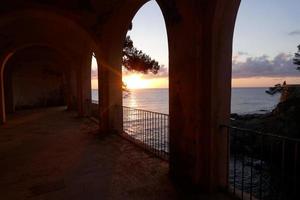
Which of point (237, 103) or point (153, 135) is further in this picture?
point (237, 103)

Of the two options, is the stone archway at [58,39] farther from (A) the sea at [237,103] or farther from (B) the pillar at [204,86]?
(A) the sea at [237,103]

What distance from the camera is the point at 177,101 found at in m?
3.14

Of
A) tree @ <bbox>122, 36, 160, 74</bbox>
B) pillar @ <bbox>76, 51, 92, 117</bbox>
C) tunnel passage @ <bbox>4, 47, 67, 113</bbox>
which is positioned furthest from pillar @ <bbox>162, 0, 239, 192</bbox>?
tunnel passage @ <bbox>4, 47, 67, 113</bbox>

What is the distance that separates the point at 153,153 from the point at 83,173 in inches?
55.3

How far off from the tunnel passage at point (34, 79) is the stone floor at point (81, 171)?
782 centimetres

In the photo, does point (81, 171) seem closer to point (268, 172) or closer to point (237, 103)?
point (268, 172)

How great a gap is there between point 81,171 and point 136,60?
659cm

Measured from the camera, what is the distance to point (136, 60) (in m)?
9.49

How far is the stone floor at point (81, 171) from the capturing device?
2816 millimetres

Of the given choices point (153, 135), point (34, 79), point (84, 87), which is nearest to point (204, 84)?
point (84, 87)

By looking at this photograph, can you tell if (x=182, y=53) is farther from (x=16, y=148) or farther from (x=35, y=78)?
(x=35, y=78)

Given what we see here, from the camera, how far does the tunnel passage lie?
1215 centimetres

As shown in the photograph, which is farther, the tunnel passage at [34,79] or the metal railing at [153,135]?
the tunnel passage at [34,79]

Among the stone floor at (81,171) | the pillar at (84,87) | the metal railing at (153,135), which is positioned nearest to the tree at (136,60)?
the pillar at (84,87)
